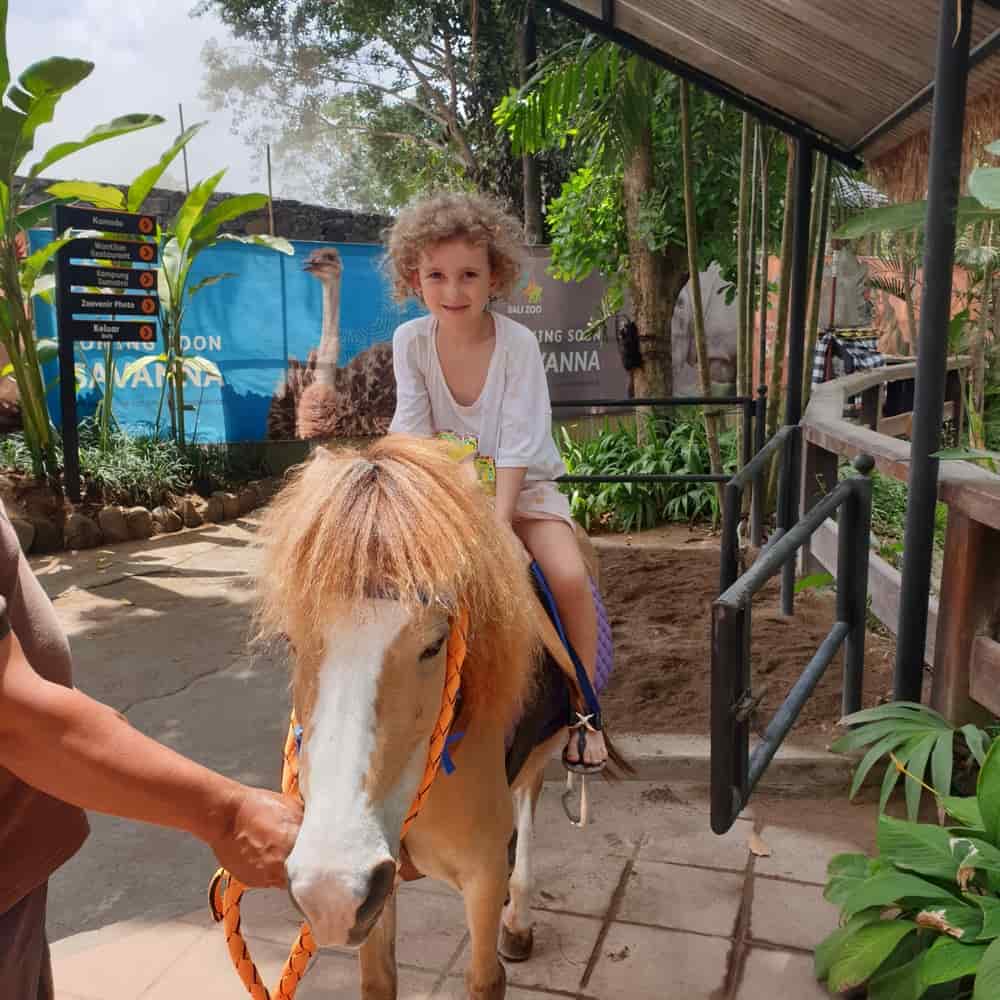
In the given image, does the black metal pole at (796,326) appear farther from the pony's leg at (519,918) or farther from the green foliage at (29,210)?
the green foliage at (29,210)

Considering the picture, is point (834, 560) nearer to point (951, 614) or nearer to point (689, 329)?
point (951, 614)

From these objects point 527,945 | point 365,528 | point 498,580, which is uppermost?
point 365,528

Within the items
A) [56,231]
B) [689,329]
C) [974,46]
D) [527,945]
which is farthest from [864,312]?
[527,945]

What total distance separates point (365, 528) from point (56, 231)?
722cm

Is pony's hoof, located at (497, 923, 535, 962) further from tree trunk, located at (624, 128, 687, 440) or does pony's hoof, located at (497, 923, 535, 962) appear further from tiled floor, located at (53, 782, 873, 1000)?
tree trunk, located at (624, 128, 687, 440)

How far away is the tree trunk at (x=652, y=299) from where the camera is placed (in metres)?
8.28

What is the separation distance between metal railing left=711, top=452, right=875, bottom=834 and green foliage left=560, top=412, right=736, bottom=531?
3.74 m

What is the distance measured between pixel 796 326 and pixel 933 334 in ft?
6.84

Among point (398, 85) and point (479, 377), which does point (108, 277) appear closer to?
point (479, 377)

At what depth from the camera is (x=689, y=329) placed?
1146 centimetres

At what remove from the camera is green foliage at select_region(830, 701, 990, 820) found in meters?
2.28

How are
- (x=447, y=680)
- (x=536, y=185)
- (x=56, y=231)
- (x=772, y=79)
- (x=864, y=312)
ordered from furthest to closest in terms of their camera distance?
(x=864, y=312)
(x=536, y=185)
(x=56, y=231)
(x=772, y=79)
(x=447, y=680)

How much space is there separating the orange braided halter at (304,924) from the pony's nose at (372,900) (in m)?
0.09

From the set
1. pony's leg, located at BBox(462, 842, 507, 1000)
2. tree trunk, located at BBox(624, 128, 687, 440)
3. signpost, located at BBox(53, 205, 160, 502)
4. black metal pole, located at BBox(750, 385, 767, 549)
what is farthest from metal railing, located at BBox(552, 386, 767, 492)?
signpost, located at BBox(53, 205, 160, 502)
